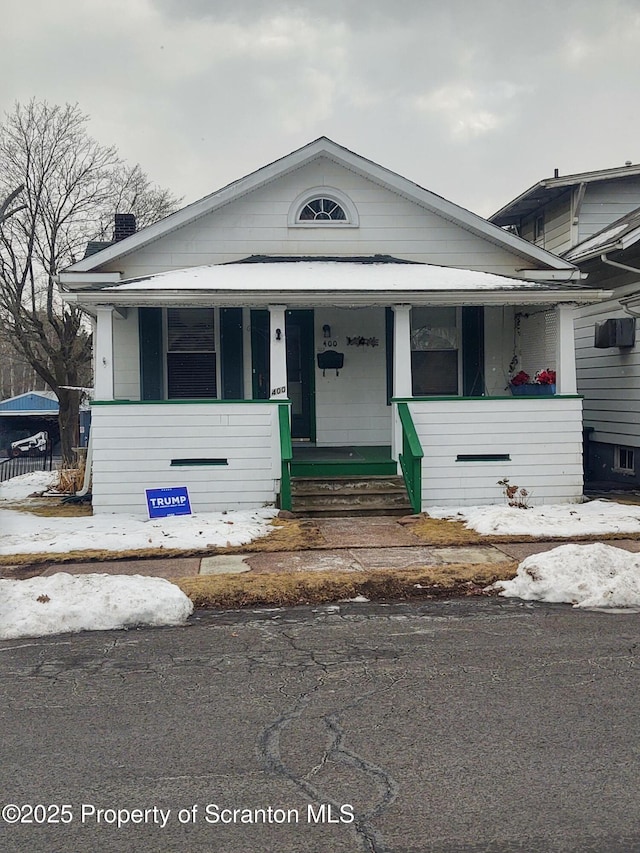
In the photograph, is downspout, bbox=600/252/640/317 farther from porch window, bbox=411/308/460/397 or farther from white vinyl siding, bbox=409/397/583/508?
porch window, bbox=411/308/460/397

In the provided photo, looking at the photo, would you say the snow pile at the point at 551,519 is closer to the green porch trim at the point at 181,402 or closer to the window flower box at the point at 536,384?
the window flower box at the point at 536,384

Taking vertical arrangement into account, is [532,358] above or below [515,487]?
above

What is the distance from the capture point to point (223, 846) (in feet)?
9.96

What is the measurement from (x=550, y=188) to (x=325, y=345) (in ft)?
19.1

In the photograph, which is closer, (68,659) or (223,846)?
(223,846)

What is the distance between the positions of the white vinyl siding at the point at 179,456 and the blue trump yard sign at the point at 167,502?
0.31 metres

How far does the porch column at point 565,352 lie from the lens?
39.3ft

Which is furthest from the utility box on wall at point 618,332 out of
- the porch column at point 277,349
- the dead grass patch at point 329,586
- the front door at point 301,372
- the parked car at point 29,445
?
the parked car at point 29,445

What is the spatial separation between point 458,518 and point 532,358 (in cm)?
431

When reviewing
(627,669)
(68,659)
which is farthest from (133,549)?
(627,669)

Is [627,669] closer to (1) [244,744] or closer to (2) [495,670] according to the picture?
(2) [495,670]

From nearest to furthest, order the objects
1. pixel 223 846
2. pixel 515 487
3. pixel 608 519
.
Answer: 1. pixel 223 846
2. pixel 608 519
3. pixel 515 487

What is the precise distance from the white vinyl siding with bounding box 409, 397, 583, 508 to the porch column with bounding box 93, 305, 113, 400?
451cm

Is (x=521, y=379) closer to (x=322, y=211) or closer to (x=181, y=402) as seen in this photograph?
(x=322, y=211)
